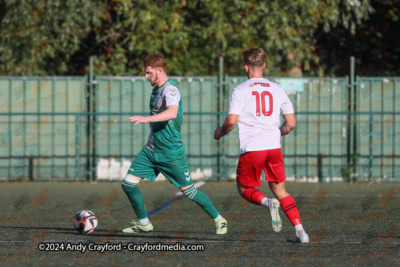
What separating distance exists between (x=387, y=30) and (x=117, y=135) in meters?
11.2

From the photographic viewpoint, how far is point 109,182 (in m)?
16.6

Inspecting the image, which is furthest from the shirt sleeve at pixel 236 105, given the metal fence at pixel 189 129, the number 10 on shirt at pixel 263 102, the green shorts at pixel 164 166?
the metal fence at pixel 189 129

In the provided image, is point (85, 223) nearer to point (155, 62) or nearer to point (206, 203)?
point (206, 203)

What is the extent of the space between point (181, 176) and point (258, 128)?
49.1 inches

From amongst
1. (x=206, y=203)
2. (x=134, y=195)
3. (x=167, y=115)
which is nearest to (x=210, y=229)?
(x=206, y=203)

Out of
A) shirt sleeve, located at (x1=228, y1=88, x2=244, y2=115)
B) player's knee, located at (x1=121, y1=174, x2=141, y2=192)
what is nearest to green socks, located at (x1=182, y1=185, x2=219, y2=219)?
player's knee, located at (x1=121, y1=174, x2=141, y2=192)

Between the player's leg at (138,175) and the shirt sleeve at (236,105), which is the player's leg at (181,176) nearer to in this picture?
the player's leg at (138,175)

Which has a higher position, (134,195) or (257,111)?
(257,111)

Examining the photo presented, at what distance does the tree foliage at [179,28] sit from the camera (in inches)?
710

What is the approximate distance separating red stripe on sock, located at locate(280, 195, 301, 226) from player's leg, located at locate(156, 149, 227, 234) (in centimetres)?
102

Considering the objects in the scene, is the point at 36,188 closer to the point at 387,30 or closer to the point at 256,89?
the point at 256,89

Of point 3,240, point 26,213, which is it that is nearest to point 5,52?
point 26,213

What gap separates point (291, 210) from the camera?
22.9ft

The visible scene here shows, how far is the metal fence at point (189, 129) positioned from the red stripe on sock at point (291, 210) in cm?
961
